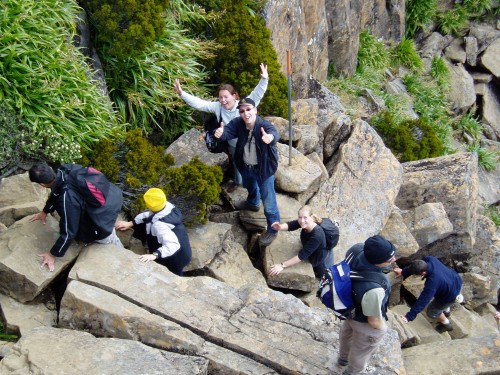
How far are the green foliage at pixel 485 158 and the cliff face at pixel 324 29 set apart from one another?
417cm

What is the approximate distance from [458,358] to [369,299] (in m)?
2.42

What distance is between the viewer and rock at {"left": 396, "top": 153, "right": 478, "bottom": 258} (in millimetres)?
11070

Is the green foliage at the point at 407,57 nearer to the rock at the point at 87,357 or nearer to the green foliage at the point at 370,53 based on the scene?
the green foliage at the point at 370,53

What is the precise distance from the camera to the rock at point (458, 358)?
23.8 feet

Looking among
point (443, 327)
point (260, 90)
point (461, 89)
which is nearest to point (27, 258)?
point (260, 90)

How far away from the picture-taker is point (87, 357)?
591 centimetres

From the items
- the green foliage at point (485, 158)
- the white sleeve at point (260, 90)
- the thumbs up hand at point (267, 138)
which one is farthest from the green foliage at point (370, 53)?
the thumbs up hand at point (267, 138)

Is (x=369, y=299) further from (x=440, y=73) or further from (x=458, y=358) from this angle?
(x=440, y=73)

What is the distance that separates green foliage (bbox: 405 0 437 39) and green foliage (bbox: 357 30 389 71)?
239 centimetres

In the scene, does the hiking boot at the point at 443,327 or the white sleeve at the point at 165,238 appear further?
the hiking boot at the point at 443,327

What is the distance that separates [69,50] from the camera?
8.78 metres

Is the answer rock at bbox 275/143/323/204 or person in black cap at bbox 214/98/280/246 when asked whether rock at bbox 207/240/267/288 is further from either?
rock at bbox 275/143/323/204

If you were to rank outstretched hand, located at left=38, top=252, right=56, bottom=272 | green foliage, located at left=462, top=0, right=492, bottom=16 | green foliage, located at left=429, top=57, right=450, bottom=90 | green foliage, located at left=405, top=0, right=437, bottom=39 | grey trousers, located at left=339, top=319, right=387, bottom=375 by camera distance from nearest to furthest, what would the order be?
grey trousers, located at left=339, top=319, right=387, bottom=375
outstretched hand, located at left=38, top=252, right=56, bottom=272
green foliage, located at left=429, top=57, right=450, bottom=90
green foliage, located at left=405, top=0, right=437, bottom=39
green foliage, located at left=462, top=0, right=492, bottom=16

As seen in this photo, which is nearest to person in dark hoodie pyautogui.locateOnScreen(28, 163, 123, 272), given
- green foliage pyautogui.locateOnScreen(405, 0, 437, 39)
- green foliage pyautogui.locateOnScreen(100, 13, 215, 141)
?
green foliage pyautogui.locateOnScreen(100, 13, 215, 141)
